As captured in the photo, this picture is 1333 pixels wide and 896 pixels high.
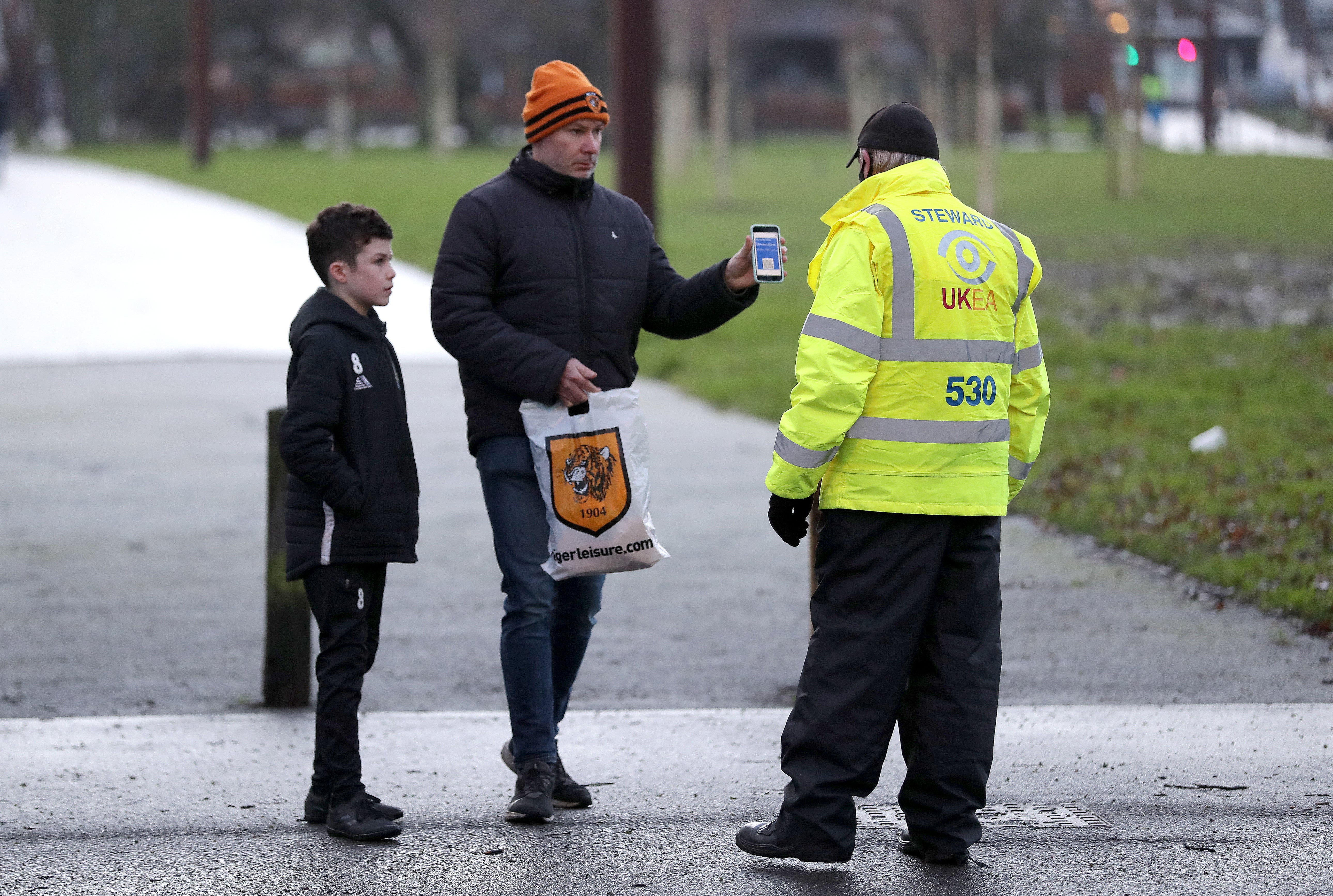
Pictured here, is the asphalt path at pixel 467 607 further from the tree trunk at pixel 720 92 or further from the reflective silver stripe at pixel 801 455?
the tree trunk at pixel 720 92

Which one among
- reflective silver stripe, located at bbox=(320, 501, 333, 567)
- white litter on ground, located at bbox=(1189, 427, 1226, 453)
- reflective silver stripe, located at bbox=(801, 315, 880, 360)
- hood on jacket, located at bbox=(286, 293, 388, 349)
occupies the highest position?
hood on jacket, located at bbox=(286, 293, 388, 349)

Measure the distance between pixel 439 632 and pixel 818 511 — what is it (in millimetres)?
2822

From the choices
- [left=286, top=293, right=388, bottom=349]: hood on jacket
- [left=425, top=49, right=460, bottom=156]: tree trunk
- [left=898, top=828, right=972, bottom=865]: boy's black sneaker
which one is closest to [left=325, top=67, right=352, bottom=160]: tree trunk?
[left=425, top=49, right=460, bottom=156]: tree trunk

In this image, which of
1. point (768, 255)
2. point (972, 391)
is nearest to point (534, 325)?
point (768, 255)

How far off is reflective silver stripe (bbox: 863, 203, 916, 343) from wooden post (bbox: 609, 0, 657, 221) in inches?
410

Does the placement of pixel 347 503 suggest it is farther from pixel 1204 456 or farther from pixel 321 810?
pixel 1204 456

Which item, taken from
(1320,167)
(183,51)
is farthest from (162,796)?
(183,51)

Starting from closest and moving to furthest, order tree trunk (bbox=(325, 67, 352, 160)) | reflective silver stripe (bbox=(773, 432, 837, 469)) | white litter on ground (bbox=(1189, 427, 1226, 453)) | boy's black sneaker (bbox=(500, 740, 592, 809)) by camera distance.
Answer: reflective silver stripe (bbox=(773, 432, 837, 469))
boy's black sneaker (bbox=(500, 740, 592, 809))
white litter on ground (bbox=(1189, 427, 1226, 453))
tree trunk (bbox=(325, 67, 352, 160))

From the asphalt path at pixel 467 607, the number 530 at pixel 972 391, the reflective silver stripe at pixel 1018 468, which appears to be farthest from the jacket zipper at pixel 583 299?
the asphalt path at pixel 467 607

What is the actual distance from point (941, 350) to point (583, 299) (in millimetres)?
1057

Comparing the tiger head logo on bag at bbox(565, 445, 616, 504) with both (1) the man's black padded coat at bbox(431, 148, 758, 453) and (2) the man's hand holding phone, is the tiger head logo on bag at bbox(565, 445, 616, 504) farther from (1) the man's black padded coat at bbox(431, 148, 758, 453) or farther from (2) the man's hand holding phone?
(2) the man's hand holding phone

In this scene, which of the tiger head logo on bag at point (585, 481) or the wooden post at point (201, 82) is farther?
the wooden post at point (201, 82)

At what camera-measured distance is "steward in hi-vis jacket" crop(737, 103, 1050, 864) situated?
4.04m

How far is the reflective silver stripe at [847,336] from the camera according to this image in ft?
13.1
